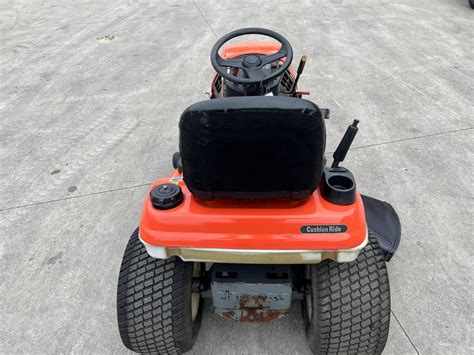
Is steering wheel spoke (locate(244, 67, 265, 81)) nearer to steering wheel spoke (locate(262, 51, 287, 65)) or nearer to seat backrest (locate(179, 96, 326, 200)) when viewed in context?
steering wheel spoke (locate(262, 51, 287, 65))

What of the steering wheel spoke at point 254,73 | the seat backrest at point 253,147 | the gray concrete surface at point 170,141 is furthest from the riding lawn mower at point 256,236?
the gray concrete surface at point 170,141

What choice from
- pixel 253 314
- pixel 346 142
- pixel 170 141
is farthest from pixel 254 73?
pixel 170 141

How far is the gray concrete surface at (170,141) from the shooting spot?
2061mm

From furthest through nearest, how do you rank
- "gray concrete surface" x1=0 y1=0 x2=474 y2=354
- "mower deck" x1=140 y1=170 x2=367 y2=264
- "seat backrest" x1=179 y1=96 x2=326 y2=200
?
"gray concrete surface" x1=0 y1=0 x2=474 y2=354
"mower deck" x1=140 y1=170 x2=367 y2=264
"seat backrest" x1=179 y1=96 x2=326 y2=200

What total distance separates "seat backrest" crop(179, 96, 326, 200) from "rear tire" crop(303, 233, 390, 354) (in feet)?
1.36

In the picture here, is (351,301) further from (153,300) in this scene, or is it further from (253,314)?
(153,300)

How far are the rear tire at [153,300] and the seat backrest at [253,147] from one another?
0.47m

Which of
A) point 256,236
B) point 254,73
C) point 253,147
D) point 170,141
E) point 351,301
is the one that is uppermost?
point 253,147

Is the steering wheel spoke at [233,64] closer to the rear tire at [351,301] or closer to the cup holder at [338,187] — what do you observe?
the cup holder at [338,187]

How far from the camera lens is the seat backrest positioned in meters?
1.18

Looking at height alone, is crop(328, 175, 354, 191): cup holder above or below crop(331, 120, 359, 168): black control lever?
below

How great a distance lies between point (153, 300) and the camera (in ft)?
5.27

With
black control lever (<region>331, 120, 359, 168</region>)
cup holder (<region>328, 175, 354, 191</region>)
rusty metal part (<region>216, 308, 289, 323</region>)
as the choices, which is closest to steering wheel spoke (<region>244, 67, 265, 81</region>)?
black control lever (<region>331, 120, 359, 168</region>)

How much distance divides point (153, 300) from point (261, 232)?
58 cm
